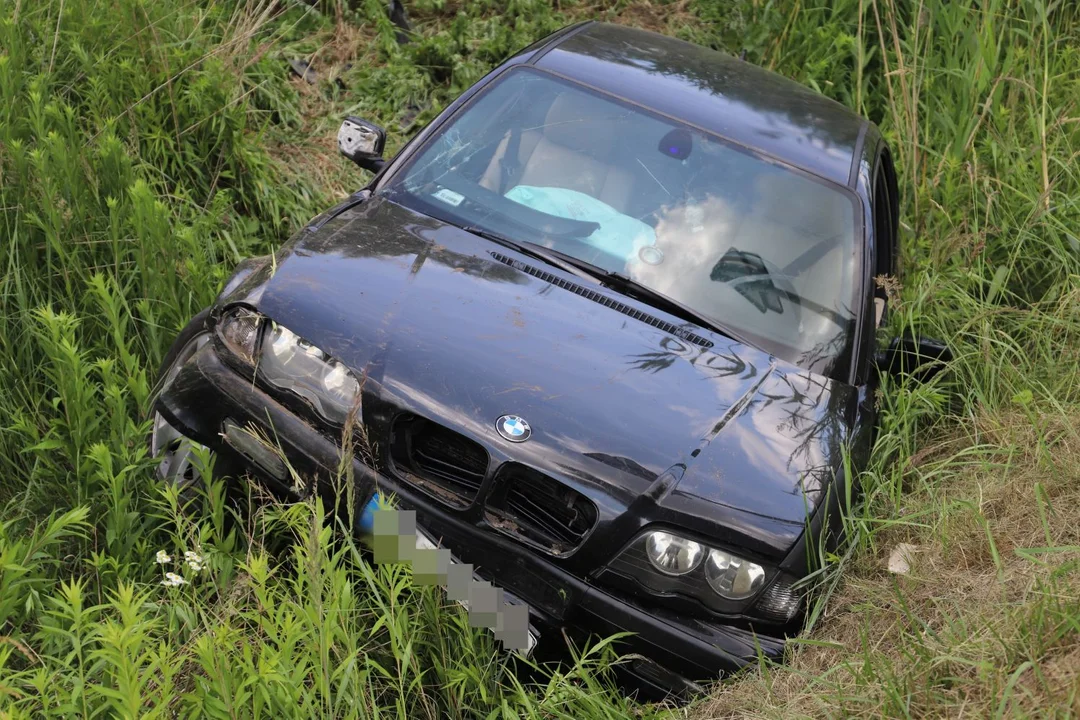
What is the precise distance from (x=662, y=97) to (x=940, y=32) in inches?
108

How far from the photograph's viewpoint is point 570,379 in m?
2.63

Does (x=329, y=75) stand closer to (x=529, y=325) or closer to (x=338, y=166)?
(x=338, y=166)

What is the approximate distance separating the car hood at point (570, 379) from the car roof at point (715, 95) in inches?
33.9

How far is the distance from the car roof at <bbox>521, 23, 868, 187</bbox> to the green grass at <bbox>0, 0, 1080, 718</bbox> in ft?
2.75

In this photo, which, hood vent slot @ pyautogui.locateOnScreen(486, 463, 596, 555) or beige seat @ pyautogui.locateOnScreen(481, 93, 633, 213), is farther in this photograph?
beige seat @ pyautogui.locateOnScreen(481, 93, 633, 213)

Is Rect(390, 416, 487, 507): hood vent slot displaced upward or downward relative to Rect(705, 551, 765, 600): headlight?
upward

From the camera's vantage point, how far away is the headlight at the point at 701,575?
Answer: 7.98 ft

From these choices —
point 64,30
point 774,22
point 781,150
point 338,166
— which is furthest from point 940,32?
point 64,30

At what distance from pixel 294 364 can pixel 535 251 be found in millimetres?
846

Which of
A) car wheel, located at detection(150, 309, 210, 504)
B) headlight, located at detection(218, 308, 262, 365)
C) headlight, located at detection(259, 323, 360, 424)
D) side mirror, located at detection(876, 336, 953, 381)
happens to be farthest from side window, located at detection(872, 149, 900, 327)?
car wheel, located at detection(150, 309, 210, 504)

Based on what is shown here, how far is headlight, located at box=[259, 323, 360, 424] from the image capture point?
258 cm

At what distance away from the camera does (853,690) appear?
237cm

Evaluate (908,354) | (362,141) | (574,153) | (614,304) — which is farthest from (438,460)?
(908,354)

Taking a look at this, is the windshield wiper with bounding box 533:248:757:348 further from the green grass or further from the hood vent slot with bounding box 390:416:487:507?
the hood vent slot with bounding box 390:416:487:507
